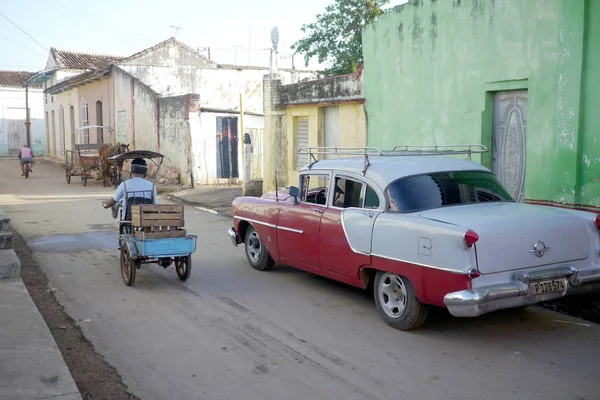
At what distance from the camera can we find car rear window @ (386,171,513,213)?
Answer: 6227mm

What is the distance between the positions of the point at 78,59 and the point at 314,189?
35.9m

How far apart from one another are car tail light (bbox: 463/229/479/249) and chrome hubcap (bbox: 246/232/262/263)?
400 cm

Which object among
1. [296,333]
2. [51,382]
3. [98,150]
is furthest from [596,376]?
[98,150]

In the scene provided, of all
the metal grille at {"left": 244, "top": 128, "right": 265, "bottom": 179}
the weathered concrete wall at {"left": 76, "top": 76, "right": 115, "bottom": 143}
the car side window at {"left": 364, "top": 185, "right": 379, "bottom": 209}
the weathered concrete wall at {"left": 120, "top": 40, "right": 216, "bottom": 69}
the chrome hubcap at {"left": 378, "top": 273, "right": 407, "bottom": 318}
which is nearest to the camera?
the chrome hubcap at {"left": 378, "top": 273, "right": 407, "bottom": 318}

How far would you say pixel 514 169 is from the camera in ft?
32.5

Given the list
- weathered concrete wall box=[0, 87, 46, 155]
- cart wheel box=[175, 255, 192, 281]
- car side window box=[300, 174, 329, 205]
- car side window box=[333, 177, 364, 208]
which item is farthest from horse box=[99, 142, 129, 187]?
weathered concrete wall box=[0, 87, 46, 155]

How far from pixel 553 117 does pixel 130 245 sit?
20.1ft

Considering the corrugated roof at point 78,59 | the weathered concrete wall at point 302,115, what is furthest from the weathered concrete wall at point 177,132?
the corrugated roof at point 78,59

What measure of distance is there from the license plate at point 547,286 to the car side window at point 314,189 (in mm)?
2803

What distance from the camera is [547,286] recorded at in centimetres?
552

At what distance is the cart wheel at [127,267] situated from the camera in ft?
25.6

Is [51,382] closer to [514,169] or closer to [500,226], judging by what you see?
[500,226]

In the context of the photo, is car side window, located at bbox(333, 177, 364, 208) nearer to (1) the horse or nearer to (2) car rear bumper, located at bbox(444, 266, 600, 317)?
(2) car rear bumper, located at bbox(444, 266, 600, 317)

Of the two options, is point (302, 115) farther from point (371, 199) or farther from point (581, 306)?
point (581, 306)
